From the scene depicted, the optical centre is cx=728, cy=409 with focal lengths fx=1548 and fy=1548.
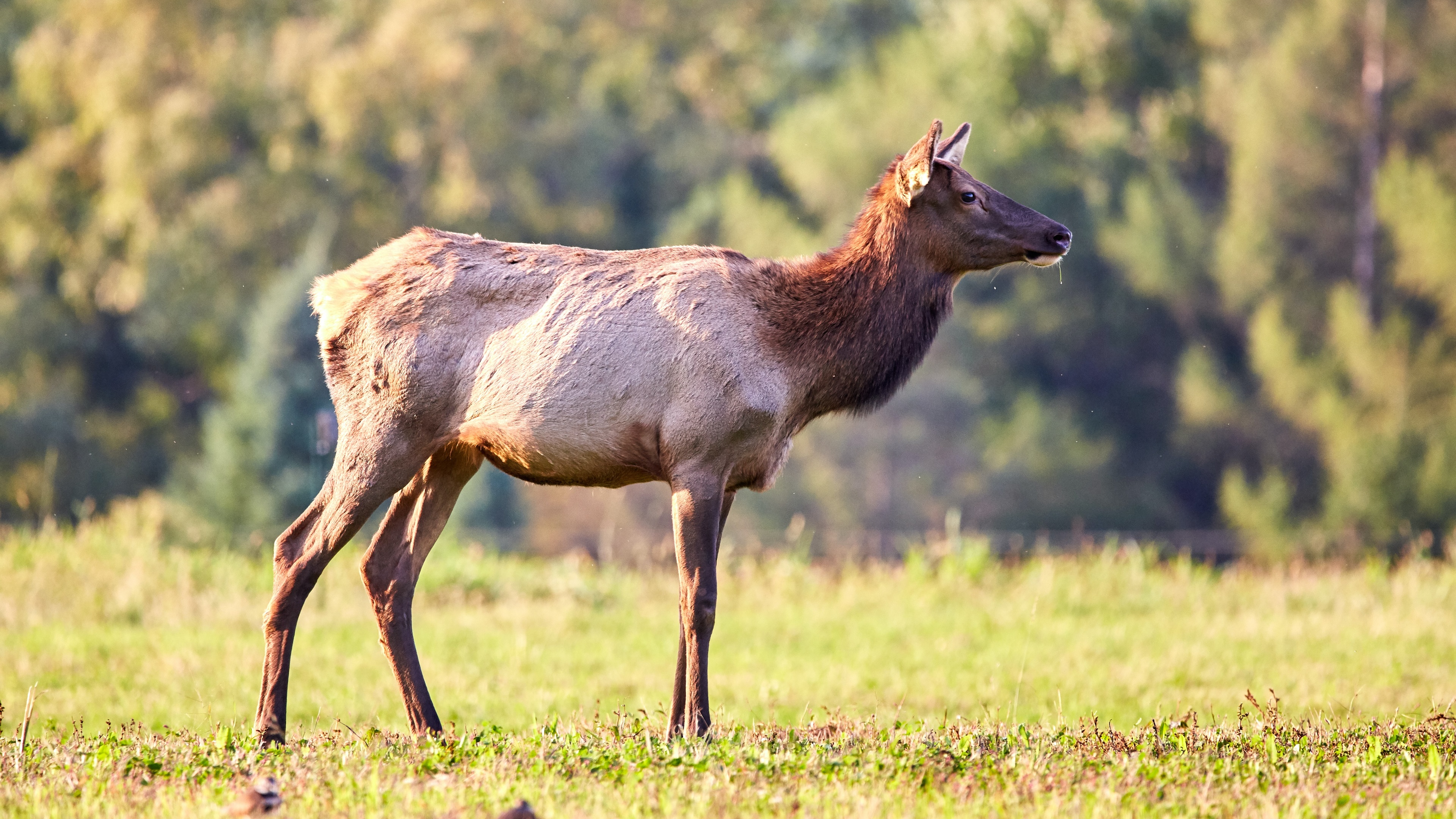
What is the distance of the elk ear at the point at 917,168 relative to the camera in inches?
283

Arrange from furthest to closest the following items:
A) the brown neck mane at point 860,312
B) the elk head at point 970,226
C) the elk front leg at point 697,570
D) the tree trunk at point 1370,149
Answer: the tree trunk at point 1370,149 → the elk head at point 970,226 → the brown neck mane at point 860,312 → the elk front leg at point 697,570

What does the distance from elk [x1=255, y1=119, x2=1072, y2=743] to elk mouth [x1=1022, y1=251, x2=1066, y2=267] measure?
0.04 feet

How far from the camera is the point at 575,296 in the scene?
23.1ft

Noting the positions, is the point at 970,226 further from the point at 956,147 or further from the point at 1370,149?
the point at 1370,149

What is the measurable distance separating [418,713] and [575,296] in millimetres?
2039

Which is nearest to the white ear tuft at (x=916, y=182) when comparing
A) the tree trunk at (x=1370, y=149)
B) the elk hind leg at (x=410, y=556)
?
the elk hind leg at (x=410, y=556)

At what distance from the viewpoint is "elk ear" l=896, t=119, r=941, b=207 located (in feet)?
23.6

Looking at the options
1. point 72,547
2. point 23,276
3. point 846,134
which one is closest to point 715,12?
point 846,134

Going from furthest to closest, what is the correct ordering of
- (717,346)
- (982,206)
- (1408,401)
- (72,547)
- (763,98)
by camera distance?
(763,98)
(1408,401)
(72,547)
(982,206)
(717,346)

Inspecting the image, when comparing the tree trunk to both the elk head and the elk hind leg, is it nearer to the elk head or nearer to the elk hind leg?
the elk head

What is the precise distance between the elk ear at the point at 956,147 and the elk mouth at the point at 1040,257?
24.0 inches

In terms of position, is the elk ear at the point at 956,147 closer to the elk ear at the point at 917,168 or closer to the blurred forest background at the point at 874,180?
the elk ear at the point at 917,168

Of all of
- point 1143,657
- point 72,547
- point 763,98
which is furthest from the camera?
point 763,98

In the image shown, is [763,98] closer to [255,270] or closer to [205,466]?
[255,270]
